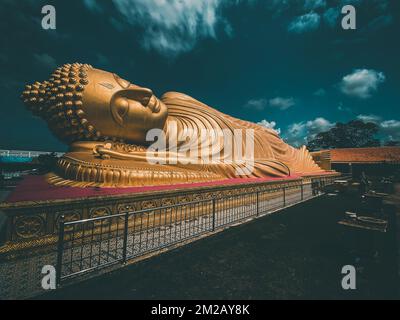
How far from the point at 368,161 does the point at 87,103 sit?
72.9 feet

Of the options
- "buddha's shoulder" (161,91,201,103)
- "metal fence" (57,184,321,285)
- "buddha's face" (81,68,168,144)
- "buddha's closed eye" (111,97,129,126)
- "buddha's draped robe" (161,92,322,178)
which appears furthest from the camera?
"buddha's shoulder" (161,91,201,103)

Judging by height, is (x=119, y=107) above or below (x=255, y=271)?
above

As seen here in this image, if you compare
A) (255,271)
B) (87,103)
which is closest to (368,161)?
(255,271)

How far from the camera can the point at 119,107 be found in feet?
14.6

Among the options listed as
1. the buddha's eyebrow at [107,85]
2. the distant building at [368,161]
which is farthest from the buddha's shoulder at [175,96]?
the distant building at [368,161]

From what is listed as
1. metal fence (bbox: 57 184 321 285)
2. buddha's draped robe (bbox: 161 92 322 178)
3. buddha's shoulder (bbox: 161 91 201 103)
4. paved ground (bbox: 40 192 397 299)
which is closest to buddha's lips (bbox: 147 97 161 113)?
buddha's draped robe (bbox: 161 92 322 178)

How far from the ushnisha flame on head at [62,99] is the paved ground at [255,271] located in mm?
3633

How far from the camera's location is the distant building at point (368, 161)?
638 inches

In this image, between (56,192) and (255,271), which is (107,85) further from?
(255,271)

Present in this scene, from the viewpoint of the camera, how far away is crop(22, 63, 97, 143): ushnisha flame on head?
13.3 feet

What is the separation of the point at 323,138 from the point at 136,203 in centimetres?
4723

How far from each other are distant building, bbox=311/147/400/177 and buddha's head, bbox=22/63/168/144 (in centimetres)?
1638

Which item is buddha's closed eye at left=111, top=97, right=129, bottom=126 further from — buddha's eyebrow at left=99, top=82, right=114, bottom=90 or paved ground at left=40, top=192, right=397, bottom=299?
paved ground at left=40, top=192, right=397, bottom=299
